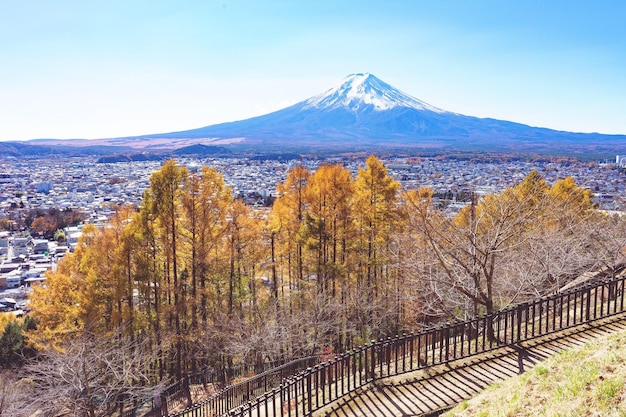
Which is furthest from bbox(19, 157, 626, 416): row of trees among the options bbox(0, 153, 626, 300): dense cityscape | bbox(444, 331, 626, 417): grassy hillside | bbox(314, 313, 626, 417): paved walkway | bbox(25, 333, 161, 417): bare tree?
bbox(444, 331, 626, 417): grassy hillside

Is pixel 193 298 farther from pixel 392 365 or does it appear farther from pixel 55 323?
pixel 392 365

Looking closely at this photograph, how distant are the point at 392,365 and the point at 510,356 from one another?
2354mm

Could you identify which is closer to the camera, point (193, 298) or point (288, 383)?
point (288, 383)

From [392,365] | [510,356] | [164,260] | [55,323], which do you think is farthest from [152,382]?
[510,356]

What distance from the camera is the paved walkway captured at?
709cm

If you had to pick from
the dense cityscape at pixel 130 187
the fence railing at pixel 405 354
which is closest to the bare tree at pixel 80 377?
the fence railing at pixel 405 354

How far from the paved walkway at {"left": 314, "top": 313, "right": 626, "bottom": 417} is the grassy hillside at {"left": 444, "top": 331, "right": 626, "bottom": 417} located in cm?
80

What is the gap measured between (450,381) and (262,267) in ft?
37.1

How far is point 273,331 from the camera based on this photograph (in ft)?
45.1

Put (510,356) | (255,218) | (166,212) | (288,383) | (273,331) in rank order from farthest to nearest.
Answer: (255,218), (166,212), (273,331), (510,356), (288,383)

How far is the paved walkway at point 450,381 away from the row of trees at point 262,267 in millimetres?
3613

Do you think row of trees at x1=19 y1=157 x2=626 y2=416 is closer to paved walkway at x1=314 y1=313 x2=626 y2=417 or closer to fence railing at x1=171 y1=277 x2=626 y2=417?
fence railing at x1=171 y1=277 x2=626 y2=417

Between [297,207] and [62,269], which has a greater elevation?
[297,207]

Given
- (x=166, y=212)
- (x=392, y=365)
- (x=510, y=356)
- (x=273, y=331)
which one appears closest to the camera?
(x=510, y=356)
